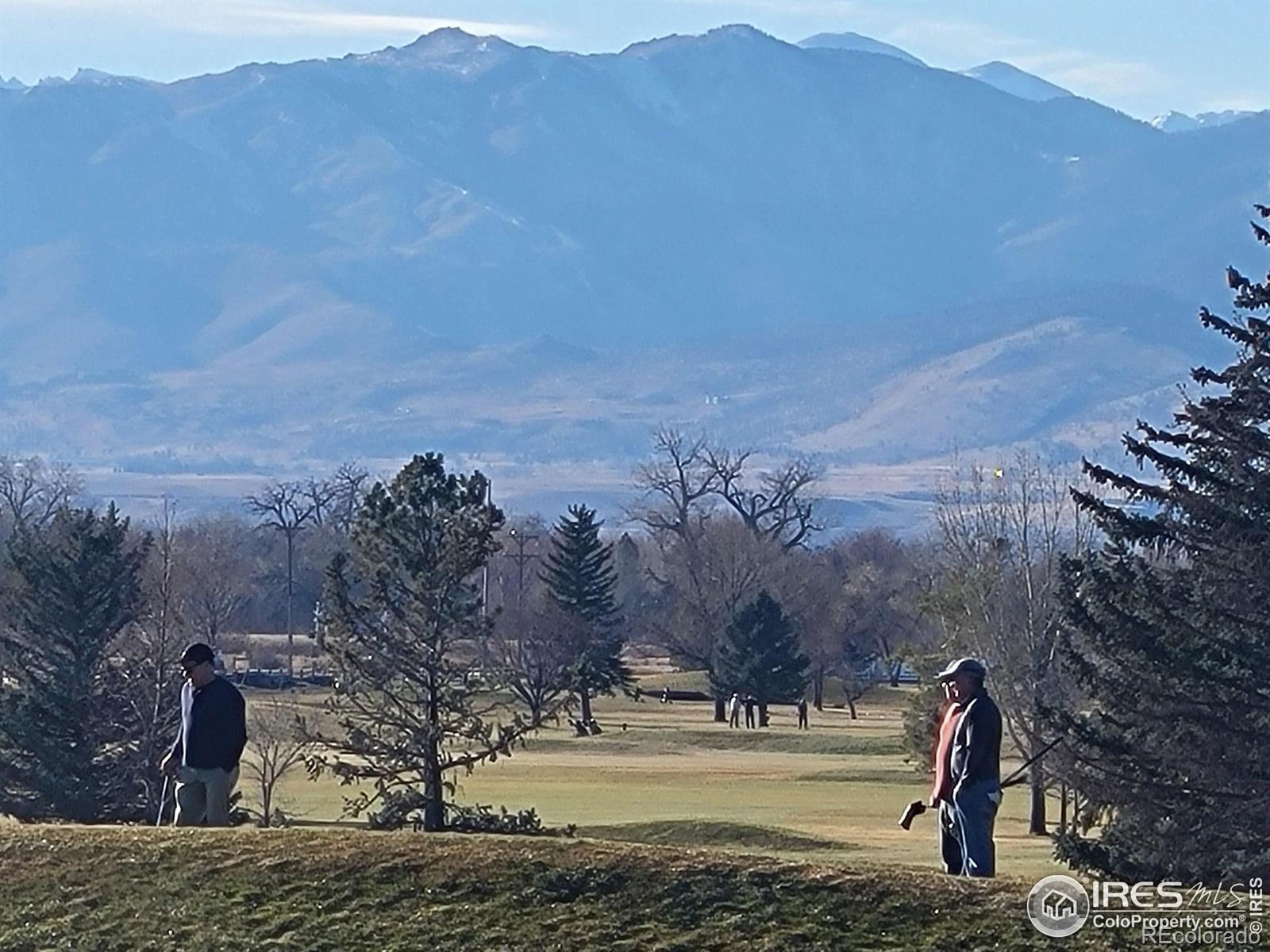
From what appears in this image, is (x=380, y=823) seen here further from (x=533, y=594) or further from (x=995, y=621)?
(x=533, y=594)

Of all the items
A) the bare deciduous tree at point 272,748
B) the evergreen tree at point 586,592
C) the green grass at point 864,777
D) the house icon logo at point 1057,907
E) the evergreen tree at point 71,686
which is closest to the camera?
the house icon logo at point 1057,907

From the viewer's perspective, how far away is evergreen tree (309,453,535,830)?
4003cm

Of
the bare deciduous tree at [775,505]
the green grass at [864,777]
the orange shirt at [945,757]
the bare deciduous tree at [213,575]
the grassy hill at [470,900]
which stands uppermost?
the bare deciduous tree at [775,505]

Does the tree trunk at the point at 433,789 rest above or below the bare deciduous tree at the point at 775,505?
below

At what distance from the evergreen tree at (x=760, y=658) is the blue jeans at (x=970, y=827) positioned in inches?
2706

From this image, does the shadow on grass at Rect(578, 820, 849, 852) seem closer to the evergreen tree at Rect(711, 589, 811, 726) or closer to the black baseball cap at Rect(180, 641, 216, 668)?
the black baseball cap at Rect(180, 641, 216, 668)

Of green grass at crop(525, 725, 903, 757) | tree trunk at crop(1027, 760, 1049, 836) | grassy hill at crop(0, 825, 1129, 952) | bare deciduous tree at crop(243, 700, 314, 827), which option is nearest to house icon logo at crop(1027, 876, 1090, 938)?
grassy hill at crop(0, 825, 1129, 952)

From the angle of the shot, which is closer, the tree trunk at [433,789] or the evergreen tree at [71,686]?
the tree trunk at [433,789]

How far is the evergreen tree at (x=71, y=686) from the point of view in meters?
44.0

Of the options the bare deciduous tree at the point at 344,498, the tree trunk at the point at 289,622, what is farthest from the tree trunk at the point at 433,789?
the bare deciduous tree at the point at 344,498

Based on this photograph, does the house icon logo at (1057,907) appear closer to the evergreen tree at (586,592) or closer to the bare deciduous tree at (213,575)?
the bare deciduous tree at (213,575)

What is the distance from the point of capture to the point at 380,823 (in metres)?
39.4

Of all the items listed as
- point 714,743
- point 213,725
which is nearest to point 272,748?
point 714,743

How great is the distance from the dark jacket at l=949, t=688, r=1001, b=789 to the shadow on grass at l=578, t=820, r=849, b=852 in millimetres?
22650
